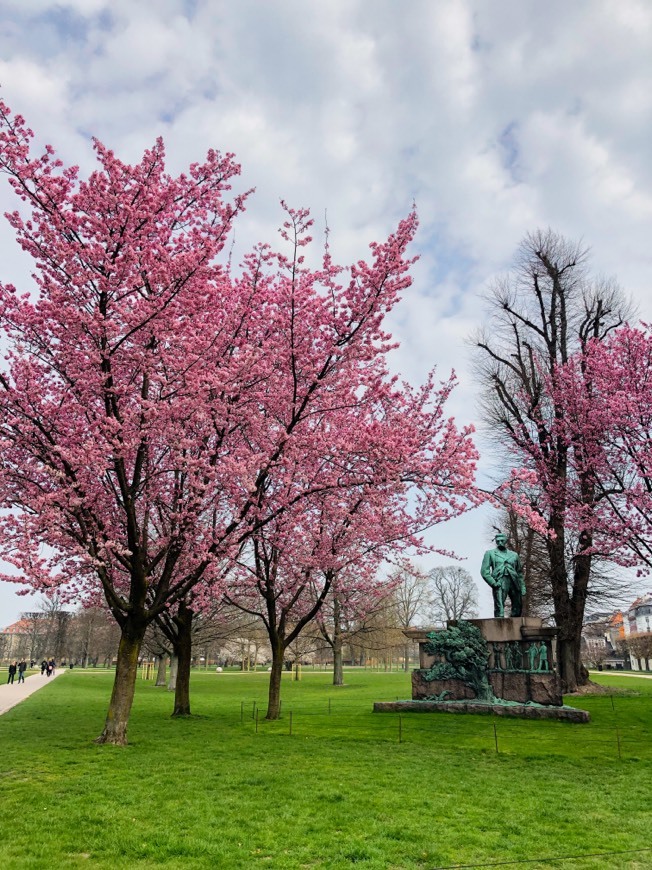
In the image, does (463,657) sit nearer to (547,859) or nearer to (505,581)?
(505,581)

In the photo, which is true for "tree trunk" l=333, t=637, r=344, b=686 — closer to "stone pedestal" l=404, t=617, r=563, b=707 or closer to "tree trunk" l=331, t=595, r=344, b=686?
"tree trunk" l=331, t=595, r=344, b=686

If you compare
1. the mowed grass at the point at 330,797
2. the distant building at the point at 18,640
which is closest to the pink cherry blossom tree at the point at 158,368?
the mowed grass at the point at 330,797

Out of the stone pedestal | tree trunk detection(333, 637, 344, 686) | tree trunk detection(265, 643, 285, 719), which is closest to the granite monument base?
the stone pedestal

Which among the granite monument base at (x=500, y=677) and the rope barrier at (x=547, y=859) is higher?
the granite monument base at (x=500, y=677)

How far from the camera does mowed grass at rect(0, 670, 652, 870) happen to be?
20.5ft

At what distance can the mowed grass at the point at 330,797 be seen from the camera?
246 inches

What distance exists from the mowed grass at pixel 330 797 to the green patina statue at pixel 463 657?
3.17m

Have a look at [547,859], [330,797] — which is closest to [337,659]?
[330,797]

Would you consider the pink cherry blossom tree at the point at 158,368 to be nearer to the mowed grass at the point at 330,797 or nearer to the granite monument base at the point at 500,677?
the mowed grass at the point at 330,797

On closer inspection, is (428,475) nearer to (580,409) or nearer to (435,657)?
(435,657)

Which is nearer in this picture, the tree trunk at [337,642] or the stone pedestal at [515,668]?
the stone pedestal at [515,668]

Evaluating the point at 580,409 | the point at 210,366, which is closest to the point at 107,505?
the point at 210,366

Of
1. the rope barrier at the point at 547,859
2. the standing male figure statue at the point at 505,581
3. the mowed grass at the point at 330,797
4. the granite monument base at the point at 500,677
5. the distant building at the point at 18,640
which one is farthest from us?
the distant building at the point at 18,640

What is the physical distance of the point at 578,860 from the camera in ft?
20.2
